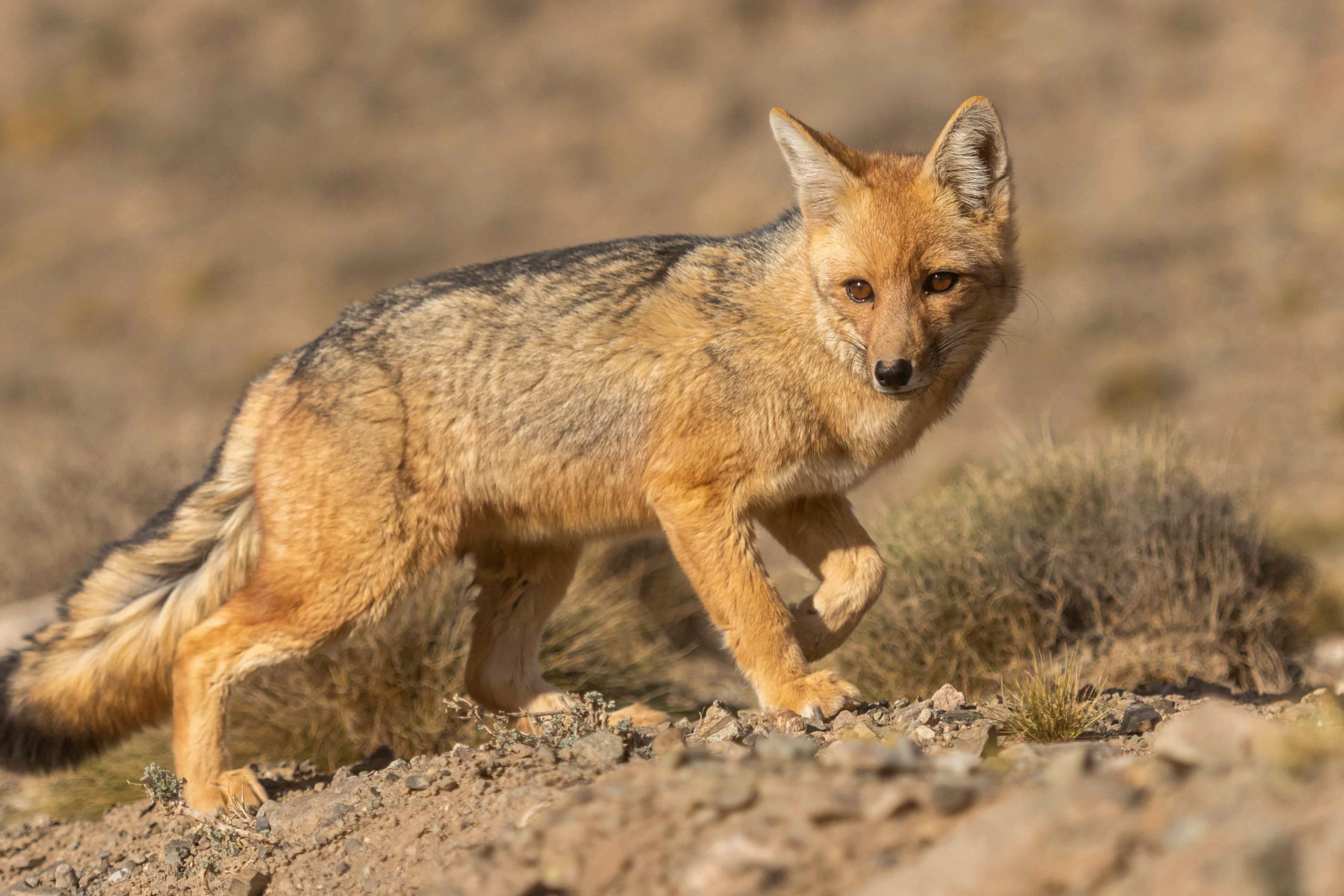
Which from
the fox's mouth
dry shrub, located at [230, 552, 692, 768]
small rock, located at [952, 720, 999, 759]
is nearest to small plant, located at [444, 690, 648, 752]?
small rock, located at [952, 720, 999, 759]

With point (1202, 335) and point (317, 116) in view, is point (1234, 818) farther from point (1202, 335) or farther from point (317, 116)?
point (317, 116)

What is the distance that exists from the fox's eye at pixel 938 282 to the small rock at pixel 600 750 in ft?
7.04

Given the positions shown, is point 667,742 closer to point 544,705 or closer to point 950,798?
point 950,798

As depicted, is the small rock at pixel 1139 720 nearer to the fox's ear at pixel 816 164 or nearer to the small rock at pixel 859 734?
the small rock at pixel 859 734

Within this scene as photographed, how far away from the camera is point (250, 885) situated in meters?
4.14

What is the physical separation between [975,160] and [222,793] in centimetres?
406

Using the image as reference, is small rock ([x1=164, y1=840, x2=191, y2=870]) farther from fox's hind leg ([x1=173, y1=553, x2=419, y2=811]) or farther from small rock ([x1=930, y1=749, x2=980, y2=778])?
small rock ([x1=930, y1=749, x2=980, y2=778])

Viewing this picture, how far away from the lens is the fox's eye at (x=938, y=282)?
4809mm

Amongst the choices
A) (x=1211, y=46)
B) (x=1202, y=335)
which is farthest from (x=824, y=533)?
(x=1211, y=46)

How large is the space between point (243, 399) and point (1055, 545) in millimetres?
4726

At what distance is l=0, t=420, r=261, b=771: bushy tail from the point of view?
17.5ft

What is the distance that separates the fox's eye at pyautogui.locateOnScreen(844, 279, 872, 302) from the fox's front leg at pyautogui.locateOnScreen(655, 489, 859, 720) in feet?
3.16

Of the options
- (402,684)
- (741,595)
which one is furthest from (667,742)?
(402,684)

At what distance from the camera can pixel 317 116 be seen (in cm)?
3247
